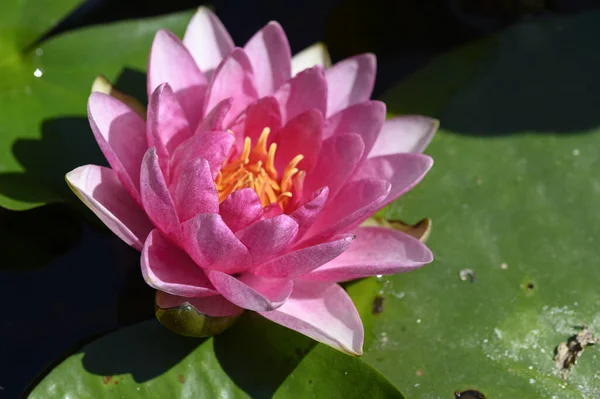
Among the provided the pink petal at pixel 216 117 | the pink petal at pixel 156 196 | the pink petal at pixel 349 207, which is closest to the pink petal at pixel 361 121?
the pink petal at pixel 349 207

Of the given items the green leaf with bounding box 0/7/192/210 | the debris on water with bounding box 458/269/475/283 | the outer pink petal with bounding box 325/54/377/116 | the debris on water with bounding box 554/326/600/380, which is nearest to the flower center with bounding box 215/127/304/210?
the outer pink petal with bounding box 325/54/377/116

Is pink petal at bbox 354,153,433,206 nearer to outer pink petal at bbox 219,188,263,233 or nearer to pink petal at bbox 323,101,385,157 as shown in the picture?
pink petal at bbox 323,101,385,157

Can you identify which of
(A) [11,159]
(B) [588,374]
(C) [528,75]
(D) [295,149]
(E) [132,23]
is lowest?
(B) [588,374]

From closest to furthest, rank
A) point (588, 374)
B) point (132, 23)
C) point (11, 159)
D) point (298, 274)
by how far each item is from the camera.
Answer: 1. point (298, 274)
2. point (588, 374)
3. point (11, 159)
4. point (132, 23)

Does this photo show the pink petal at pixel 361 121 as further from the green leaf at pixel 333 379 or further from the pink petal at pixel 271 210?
the green leaf at pixel 333 379

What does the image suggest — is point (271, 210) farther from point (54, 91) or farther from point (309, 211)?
point (54, 91)

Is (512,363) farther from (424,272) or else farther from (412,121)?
(412,121)

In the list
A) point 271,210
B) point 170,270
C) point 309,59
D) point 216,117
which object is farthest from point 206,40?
point 170,270

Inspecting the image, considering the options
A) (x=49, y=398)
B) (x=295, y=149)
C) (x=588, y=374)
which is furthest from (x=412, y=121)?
(x=49, y=398)
